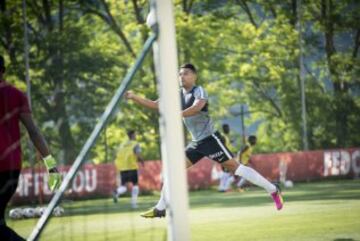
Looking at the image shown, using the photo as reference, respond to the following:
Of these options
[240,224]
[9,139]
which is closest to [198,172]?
[240,224]

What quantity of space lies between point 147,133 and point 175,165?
31708mm

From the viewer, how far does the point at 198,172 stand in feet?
95.0

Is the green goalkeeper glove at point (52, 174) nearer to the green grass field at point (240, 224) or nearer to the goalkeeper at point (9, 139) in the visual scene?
the goalkeeper at point (9, 139)

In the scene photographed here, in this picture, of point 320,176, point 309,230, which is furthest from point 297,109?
point 309,230

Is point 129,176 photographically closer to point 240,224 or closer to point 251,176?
point 240,224

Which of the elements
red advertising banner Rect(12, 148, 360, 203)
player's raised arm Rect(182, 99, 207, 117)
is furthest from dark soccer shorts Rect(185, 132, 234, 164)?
red advertising banner Rect(12, 148, 360, 203)

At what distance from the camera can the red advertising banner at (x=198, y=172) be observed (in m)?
26.7

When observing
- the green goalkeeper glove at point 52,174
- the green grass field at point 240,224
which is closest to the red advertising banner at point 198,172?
the green grass field at point 240,224

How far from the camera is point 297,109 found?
1523 inches

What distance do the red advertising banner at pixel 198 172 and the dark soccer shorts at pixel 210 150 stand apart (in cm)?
1468

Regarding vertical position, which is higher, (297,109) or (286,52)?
(286,52)

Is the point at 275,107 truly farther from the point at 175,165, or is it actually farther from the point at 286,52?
the point at 175,165

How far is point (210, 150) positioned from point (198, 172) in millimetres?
16984

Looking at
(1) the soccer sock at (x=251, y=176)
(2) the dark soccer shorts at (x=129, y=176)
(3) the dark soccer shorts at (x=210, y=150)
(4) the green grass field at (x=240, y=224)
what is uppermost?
(3) the dark soccer shorts at (x=210, y=150)
